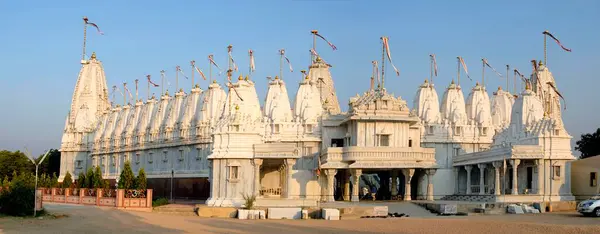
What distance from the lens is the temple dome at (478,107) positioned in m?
66.6

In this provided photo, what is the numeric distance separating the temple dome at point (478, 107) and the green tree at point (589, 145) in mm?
14160

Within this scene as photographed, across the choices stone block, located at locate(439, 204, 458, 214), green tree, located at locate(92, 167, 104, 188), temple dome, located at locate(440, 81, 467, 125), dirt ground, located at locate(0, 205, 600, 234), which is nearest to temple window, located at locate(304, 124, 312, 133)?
temple dome, located at locate(440, 81, 467, 125)

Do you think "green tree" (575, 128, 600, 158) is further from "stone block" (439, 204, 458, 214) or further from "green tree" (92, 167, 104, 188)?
"green tree" (92, 167, 104, 188)

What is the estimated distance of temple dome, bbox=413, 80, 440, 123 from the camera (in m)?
64.8

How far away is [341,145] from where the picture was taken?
184 feet

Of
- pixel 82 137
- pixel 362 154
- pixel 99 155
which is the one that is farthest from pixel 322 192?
pixel 82 137

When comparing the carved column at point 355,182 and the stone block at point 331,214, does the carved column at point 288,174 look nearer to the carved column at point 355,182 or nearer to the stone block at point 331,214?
the carved column at point 355,182

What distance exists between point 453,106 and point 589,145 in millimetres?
19696

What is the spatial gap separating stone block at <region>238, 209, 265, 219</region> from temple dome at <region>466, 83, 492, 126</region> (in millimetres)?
31159

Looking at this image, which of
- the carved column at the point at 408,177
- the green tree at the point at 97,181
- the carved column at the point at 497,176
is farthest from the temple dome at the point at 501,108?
the green tree at the point at 97,181

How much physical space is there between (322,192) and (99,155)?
155ft

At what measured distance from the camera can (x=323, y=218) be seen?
38.9 metres

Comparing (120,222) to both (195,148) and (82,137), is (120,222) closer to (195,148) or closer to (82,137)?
(195,148)

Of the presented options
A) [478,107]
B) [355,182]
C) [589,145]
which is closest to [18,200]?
[355,182]
